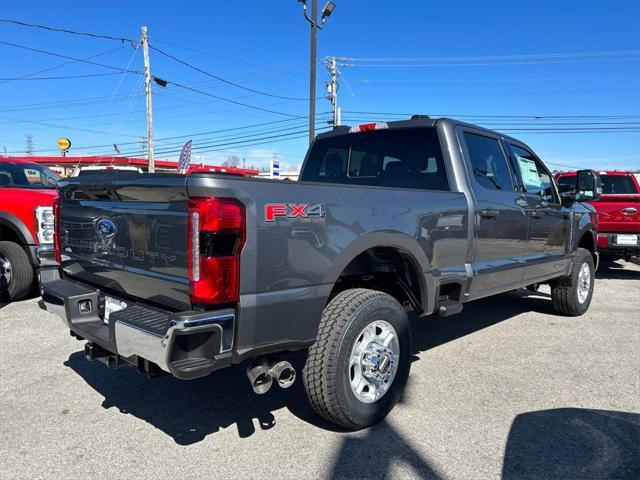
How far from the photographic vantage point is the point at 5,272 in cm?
578

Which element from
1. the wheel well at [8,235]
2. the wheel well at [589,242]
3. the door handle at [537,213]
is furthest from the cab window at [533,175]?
the wheel well at [8,235]

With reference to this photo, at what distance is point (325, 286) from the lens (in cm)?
260

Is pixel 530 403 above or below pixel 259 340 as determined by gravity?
below

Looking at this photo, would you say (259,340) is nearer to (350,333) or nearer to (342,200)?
(350,333)

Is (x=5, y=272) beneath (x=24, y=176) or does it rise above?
beneath

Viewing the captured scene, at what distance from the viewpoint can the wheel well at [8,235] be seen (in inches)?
232

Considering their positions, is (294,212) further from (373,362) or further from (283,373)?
(373,362)

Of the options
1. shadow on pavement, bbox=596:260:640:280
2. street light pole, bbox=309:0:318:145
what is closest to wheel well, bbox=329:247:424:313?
shadow on pavement, bbox=596:260:640:280

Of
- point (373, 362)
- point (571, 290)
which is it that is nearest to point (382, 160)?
point (373, 362)

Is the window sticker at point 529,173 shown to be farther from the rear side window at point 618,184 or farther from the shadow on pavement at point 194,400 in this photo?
the rear side window at point 618,184

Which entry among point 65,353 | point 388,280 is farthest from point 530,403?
point 65,353

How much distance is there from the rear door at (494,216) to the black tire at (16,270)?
5147 mm

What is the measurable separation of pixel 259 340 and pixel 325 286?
48cm

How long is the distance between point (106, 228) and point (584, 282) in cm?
555
